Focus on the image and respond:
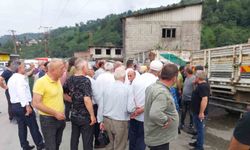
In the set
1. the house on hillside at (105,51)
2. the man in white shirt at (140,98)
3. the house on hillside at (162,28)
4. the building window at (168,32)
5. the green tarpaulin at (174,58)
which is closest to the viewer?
the man in white shirt at (140,98)

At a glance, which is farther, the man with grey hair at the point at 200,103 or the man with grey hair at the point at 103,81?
the man with grey hair at the point at 200,103

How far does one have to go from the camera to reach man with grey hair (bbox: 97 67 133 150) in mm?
4729

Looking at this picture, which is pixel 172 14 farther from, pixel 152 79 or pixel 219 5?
pixel 219 5

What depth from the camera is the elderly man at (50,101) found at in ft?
13.7

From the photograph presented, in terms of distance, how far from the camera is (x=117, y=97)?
4.75 meters

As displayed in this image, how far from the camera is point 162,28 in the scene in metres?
25.9

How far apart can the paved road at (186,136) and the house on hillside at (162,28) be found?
638 inches

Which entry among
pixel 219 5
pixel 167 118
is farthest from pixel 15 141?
pixel 219 5

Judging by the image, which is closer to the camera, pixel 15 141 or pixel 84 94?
pixel 84 94

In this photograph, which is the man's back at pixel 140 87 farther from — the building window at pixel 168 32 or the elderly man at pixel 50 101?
the building window at pixel 168 32

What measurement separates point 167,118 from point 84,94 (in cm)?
150

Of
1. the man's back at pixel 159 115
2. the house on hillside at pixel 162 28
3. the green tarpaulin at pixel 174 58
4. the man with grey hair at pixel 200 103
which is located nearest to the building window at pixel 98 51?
the house on hillside at pixel 162 28

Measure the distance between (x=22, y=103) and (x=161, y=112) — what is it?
3.02 meters

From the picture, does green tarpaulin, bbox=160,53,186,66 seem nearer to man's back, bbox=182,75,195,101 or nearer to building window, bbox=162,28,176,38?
man's back, bbox=182,75,195,101
